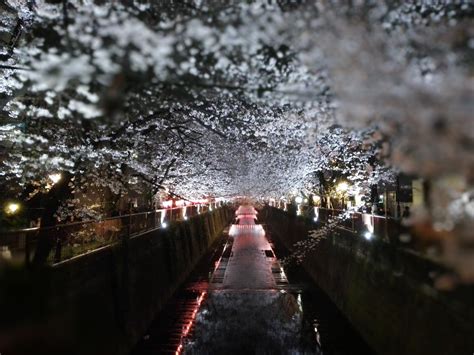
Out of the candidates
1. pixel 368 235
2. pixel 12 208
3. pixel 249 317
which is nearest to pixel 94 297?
pixel 249 317

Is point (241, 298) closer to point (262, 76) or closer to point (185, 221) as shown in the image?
point (185, 221)

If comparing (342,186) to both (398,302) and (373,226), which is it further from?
(398,302)

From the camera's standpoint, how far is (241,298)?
17.8 m

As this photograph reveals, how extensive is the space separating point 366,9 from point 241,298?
14.9m

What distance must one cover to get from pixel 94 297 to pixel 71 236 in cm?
157

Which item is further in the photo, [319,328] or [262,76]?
[319,328]

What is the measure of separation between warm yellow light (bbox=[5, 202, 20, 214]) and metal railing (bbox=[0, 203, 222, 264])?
5259mm

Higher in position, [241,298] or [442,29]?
[442,29]

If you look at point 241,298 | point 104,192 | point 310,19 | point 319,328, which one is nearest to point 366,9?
point 310,19

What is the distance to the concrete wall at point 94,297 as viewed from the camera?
489 cm

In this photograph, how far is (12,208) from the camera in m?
16.4

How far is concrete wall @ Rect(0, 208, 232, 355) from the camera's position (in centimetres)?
489

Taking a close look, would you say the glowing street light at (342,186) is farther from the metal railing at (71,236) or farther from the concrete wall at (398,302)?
the metal railing at (71,236)

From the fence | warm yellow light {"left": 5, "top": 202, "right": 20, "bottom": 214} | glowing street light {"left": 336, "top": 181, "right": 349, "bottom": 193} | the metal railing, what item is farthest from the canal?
glowing street light {"left": 336, "top": 181, "right": 349, "bottom": 193}
